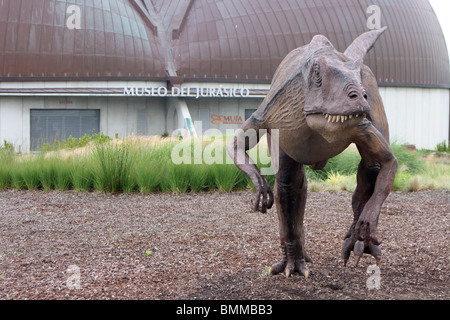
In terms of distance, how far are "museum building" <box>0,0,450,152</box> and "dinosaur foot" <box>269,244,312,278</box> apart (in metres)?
16.3

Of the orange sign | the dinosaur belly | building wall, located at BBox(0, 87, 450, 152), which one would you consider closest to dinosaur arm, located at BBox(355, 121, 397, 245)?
the dinosaur belly

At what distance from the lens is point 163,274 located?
15.0 feet

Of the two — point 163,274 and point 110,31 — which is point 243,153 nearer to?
point 163,274

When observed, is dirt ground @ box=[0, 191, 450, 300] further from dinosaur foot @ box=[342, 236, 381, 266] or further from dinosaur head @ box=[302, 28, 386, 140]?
dinosaur head @ box=[302, 28, 386, 140]

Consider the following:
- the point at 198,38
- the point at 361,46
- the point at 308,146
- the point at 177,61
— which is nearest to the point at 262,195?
the point at 308,146

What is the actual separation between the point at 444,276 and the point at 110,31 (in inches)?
788

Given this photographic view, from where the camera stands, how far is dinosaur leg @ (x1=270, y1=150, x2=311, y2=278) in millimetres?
4183

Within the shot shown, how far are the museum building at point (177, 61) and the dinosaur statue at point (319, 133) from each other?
1638 centimetres

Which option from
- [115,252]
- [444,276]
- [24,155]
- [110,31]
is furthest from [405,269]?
[110,31]

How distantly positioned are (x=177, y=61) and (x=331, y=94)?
20.5m

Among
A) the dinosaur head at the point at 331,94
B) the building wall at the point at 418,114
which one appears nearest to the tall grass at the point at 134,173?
the dinosaur head at the point at 331,94

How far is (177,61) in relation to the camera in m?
23.0

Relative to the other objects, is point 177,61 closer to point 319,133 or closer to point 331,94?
point 319,133

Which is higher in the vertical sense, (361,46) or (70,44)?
(70,44)
